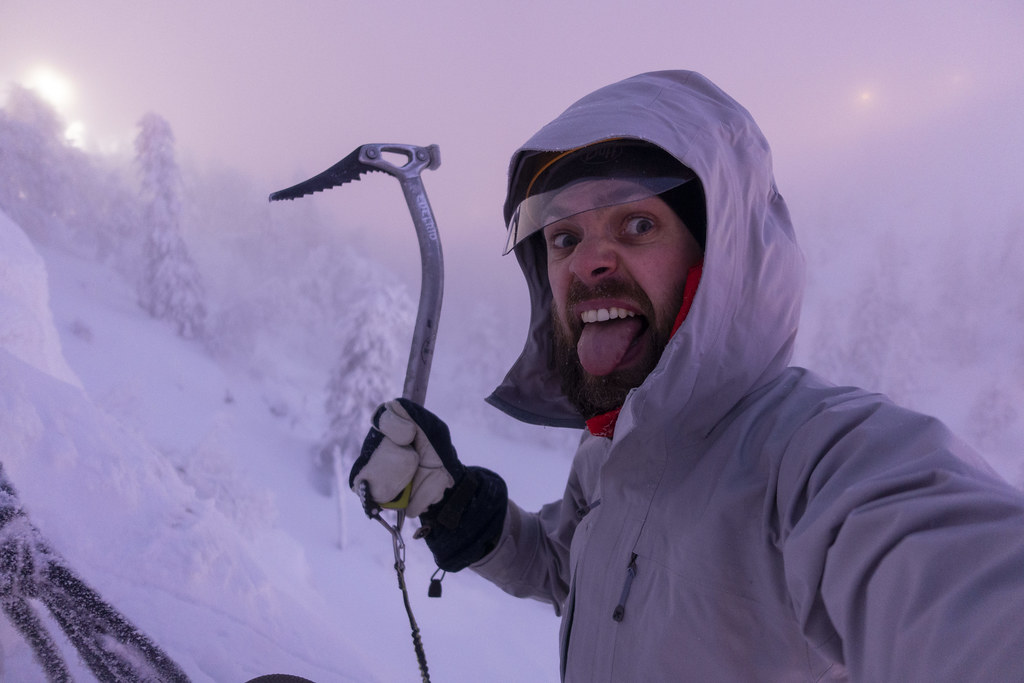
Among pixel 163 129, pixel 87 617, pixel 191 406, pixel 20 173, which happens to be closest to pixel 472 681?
pixel 87 617

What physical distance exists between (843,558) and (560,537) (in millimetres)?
1450

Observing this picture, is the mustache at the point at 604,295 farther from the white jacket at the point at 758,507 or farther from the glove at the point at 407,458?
the glove at the point at 407,458

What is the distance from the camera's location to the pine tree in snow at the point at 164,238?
657 centimetres

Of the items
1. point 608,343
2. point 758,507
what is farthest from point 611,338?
point 758,507

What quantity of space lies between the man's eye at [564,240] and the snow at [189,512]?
2024mm

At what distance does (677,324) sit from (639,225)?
299 mm

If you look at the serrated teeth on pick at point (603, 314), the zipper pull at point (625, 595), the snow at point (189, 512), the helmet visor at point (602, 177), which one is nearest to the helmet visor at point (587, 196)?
the helmet visor at point (602, 177)

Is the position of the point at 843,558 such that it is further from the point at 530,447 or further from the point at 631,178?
the point at 530,447

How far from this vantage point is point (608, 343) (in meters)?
1.42

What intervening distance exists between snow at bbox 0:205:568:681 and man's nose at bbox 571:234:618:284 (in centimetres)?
201

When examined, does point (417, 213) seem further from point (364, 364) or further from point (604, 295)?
point (364, 364)

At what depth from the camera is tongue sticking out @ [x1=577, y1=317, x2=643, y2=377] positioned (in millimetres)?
1405

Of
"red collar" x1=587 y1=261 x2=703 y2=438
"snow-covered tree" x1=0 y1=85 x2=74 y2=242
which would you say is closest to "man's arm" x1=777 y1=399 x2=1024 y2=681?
"red collar" x1=587 y1=261 x2=703 y2=438

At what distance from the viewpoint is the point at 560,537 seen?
2057 millimetres
